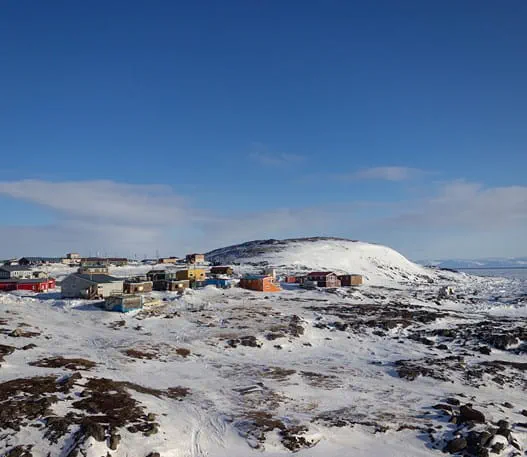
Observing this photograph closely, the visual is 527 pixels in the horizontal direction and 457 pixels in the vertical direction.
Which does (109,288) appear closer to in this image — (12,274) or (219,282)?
(219,282)

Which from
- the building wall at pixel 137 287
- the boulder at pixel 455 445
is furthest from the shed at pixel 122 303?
the boulder at pixel 455 445

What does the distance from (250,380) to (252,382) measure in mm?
539

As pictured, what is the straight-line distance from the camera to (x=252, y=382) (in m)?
29.4

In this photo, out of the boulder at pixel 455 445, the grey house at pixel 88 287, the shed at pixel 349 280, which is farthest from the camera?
the shed at pixel 349 280

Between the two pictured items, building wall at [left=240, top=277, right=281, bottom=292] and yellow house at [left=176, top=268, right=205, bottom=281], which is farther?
building wall at [left=240, top=277, right=281, bottom=292]

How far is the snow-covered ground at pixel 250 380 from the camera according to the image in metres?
20.0

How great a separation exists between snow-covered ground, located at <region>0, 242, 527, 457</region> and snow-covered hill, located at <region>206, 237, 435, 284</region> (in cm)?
8286

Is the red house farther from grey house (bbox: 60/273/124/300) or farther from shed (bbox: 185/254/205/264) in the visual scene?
shed (bbox: 185/254/205/264)

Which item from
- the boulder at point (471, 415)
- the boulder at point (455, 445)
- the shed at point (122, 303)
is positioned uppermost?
the shed at point (122, 303)

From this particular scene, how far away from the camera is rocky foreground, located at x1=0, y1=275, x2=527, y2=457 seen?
2002 cm

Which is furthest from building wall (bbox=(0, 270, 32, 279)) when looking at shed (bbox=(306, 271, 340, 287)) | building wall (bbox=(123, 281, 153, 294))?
shed (bbox=(306, 271, 340, 287))

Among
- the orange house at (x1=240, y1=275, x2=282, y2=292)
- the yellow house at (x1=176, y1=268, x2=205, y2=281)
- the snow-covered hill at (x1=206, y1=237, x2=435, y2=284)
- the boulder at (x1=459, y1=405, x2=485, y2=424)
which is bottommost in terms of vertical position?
the boulder at (x1=459, y1=405, x2=485, y2=424)

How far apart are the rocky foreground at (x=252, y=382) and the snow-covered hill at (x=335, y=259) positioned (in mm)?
84105

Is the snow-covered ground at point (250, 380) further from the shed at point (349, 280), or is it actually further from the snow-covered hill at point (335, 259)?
the snow-covered hill at point (335, 259)
